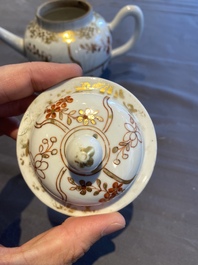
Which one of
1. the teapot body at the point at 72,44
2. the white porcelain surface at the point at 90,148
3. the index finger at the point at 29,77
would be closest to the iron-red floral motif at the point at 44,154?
the white porcelain surface at the point at 90,148

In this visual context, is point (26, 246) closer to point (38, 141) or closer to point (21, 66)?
point (38, 141)

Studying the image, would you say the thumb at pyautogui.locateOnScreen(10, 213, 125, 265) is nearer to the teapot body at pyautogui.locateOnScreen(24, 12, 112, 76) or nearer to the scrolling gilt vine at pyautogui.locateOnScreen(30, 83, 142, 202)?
the scrolling gilt vine at pyautogui.locateOnScreen(30, 83, 142, 202)

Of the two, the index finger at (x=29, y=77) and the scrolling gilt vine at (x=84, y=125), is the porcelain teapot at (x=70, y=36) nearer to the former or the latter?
the index finger at (x=29, y=77)

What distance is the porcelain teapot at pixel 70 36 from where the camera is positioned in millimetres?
591

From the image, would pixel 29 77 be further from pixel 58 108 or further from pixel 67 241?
pixel 67 241

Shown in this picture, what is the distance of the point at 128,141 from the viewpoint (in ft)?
1.31

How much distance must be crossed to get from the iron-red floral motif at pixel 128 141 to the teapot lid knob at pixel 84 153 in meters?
0.03

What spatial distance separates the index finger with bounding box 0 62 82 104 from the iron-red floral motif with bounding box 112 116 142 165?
0.42 feet

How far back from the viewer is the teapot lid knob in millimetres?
352

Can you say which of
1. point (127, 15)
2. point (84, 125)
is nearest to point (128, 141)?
point (84, 125)

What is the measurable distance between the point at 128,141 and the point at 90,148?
0.06 m

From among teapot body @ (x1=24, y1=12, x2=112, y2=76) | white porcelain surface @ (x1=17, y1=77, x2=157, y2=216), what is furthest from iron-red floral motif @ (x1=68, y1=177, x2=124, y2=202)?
teapot body @ (x1=24, y1=12, x2=112, y2=76)

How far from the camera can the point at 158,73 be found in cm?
72

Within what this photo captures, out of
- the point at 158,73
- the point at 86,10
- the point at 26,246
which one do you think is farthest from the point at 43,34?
the point at 26,246
